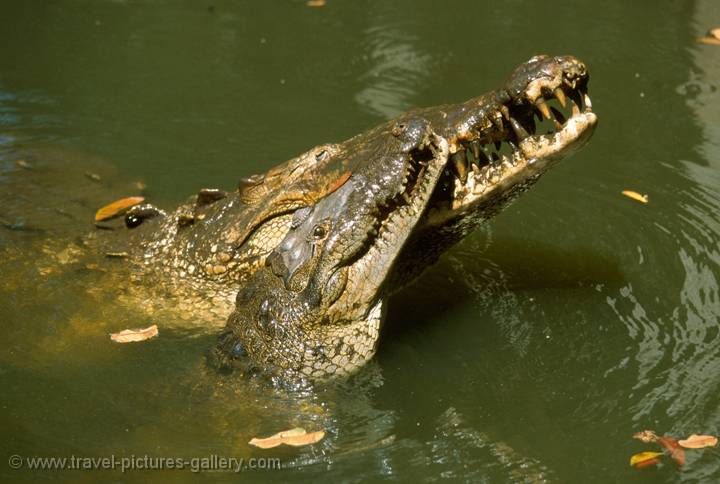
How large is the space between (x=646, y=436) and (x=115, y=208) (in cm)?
383

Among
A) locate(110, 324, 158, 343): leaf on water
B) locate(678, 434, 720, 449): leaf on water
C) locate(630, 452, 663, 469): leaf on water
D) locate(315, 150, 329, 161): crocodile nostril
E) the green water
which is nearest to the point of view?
→ locate(630, 452, 663, 469): leaf on water

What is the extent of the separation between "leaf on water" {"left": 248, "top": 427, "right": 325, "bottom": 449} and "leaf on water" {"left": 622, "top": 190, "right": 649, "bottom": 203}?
3.60 m

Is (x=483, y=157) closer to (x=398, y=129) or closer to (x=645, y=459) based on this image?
(x=398, y=129)

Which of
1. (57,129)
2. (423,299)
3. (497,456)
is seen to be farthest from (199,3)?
(497,456)

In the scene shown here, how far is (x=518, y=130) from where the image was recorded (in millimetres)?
4656

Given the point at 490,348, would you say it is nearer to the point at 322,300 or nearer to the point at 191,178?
the point at 322,300

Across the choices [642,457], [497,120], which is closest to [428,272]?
[497,120]

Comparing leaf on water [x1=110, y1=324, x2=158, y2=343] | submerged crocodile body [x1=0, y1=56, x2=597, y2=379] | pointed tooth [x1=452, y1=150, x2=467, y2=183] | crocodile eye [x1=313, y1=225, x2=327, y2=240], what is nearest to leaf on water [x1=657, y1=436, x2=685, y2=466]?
submerged crocodile body [x1=0, y1=56, x2=597, y2=379]

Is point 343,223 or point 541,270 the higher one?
point 343,223

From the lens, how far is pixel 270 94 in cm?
898

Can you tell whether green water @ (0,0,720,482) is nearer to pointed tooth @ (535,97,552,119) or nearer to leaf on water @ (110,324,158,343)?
leaf on water @ (110,324,158,343)

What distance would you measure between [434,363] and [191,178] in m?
3.02

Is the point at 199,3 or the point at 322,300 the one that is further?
the point at 199,3

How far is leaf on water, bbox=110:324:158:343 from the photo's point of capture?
16.9ft
